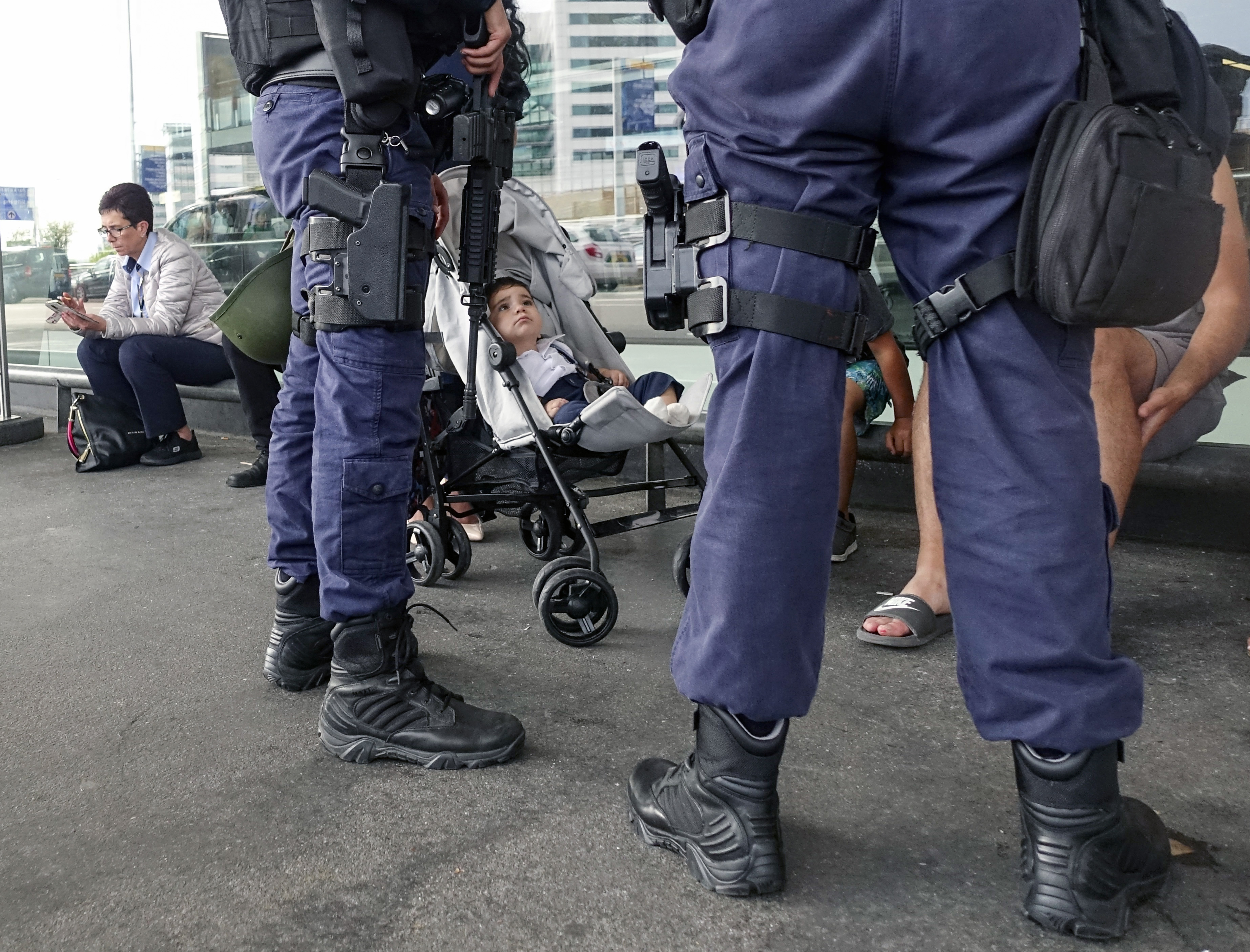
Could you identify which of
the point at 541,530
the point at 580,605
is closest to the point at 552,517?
the point at 541,530

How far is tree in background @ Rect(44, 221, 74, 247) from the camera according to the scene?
7801 millimetres

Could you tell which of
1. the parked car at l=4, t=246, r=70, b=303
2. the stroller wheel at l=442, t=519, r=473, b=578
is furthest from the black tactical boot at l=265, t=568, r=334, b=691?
the parked car at l=4, t=246, r=70, b=303

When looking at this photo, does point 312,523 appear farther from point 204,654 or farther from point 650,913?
point 650,913

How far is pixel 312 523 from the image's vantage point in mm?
2221

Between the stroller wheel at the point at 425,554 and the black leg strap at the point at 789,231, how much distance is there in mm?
1752

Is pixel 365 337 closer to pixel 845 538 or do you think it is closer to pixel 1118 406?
pixel 1118 406

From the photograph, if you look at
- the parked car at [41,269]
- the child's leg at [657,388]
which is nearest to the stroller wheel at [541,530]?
the child's leg at [657,388]

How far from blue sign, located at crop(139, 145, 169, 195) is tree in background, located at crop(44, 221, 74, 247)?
33.9 inches

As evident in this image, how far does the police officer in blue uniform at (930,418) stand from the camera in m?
1.38

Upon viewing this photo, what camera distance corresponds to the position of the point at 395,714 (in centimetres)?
200

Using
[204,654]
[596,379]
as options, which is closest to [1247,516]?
[596,379]

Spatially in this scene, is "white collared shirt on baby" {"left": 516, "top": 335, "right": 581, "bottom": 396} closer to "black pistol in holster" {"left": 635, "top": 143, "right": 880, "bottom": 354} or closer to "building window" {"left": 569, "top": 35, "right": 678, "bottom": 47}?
"black pistol in holster" {"left": 635, "top": 143, "right": 880, "bottom": 354}

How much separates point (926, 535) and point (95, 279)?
660cm

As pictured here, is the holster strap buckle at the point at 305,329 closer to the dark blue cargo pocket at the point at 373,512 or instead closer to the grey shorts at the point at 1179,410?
the dark blue cargo pocket at the point at 373,512
